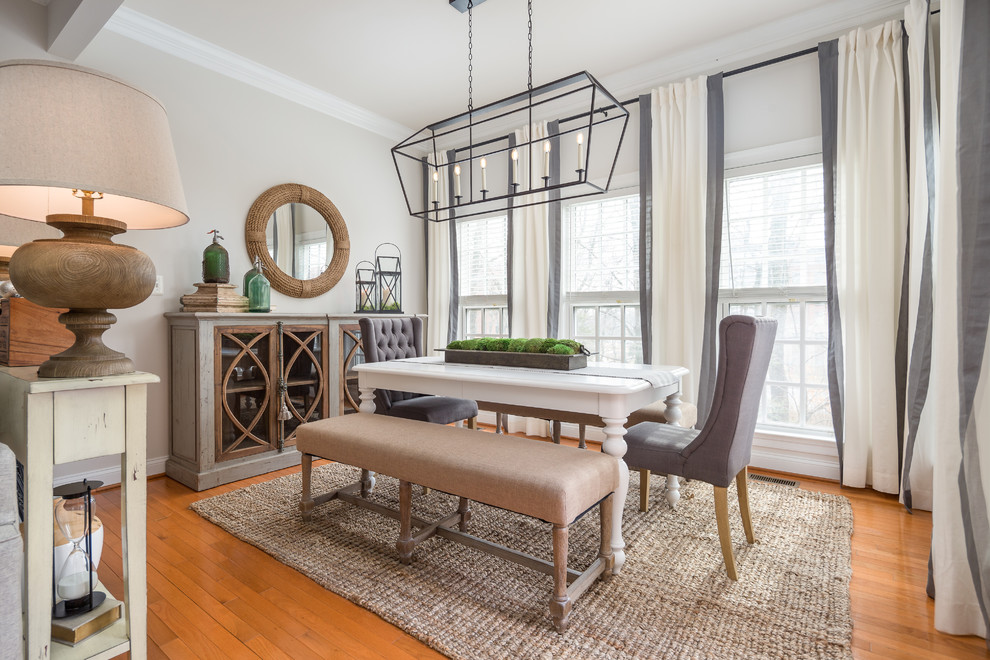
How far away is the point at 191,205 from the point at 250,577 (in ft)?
8.00

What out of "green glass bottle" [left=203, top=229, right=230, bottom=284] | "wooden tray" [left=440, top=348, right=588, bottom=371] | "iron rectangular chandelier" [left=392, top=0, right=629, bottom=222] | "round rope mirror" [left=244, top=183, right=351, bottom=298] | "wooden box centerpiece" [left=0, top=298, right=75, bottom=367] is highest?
"iron rectangular chandelier" [left=392, top=0, right=629, bottom=222]

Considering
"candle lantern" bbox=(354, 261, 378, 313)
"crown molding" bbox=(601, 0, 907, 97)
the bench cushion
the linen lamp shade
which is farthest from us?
"candle lantern" bbox=(354, 261, 378, 313)

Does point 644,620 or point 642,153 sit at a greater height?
point 642,153

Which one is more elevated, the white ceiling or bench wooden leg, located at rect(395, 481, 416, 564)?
the white ceiling

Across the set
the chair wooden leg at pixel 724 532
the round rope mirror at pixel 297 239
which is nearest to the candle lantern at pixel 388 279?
the round rope mirror at pixel 297 239

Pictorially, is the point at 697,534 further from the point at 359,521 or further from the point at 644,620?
the point at 359,521

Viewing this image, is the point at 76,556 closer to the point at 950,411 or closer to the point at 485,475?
the point at 485,475

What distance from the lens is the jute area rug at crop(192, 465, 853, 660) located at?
1497mm

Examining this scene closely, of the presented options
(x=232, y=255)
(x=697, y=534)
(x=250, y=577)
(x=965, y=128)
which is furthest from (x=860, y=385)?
(x=232, y=255)

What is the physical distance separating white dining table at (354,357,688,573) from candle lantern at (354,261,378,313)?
153 centimetres

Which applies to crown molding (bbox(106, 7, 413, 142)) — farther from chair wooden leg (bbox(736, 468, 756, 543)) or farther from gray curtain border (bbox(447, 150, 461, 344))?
chair wooden leg (bbox(736, 468, 756, 543))

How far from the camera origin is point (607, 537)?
1836 mm

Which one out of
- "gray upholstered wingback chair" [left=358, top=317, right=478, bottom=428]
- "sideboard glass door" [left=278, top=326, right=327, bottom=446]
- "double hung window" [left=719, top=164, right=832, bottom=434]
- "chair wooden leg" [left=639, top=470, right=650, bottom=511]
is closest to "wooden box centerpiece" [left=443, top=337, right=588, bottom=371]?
"gray upholstered wingback chair" [left=358, top=317, right=478, bottom=428]

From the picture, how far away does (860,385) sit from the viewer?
280 centimetres
